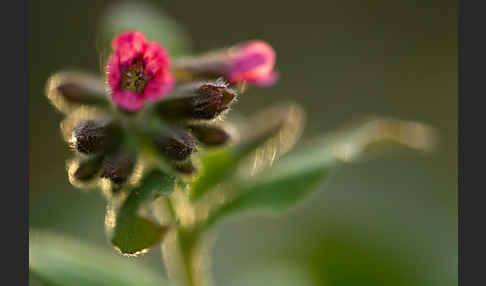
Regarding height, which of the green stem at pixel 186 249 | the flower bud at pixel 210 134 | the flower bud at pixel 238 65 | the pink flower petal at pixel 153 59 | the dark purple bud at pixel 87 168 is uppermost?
the flower bud at pixel 238 65

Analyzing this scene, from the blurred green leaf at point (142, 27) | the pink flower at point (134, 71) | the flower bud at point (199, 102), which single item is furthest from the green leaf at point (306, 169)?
the blurred green leaf at point (142, 27)

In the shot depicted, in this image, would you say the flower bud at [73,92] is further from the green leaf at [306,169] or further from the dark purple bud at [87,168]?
the green leaf at [306,169]

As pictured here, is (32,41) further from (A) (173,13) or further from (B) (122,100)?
(B) (122,100)

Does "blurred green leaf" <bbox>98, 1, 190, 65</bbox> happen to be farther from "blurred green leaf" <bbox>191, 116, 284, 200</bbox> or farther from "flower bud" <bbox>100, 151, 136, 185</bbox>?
"flower bud" <bbox>100, 151, 136, 185</bbox>

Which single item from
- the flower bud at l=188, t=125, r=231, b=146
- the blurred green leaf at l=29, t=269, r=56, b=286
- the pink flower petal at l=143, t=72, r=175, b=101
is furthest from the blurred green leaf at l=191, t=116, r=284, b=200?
the blurred green leaf at l=29, t=269, r=56, b=286

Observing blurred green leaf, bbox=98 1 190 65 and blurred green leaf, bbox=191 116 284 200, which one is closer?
blurred green leaf, bbox=191 116 284 200

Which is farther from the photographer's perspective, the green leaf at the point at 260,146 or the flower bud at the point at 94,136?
the green leaf at the point at 260,146

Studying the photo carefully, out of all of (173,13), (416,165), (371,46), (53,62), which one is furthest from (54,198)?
(371,46)
